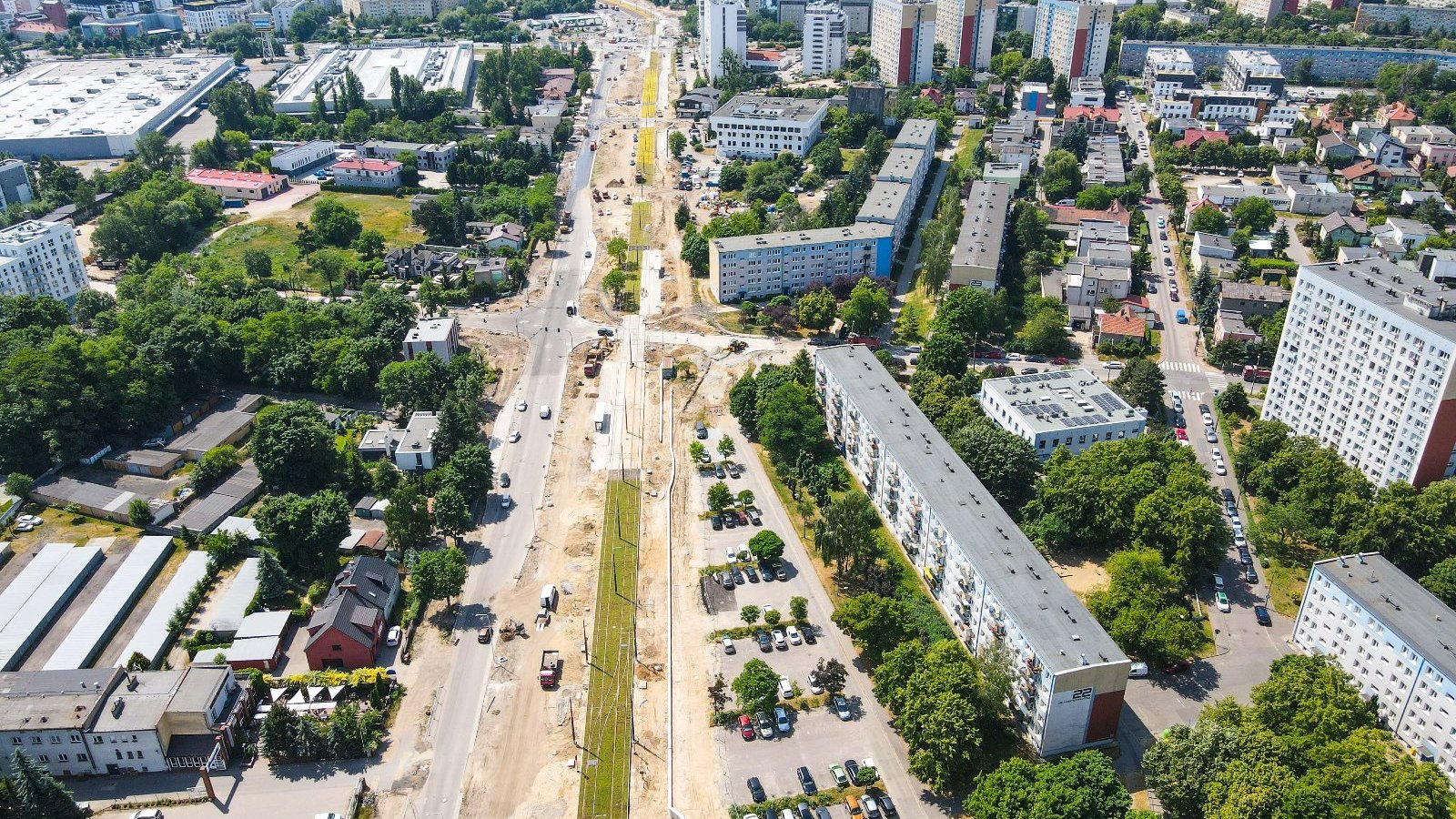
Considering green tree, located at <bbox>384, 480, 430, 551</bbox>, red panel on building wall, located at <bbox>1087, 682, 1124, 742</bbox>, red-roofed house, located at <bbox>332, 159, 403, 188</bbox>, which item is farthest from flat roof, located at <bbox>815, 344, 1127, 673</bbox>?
red-roofed house, located at <bbox>332, 159, 403, 188</bbox>

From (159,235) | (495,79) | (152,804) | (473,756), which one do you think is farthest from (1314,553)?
(495,79)

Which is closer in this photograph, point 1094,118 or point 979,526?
point 979,526

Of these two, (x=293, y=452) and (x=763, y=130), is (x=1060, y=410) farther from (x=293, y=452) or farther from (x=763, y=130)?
(x=763, y=130)

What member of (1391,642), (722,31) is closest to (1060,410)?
(1391,642)

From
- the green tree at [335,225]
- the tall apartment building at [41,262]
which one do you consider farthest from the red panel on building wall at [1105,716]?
the green tree at [335,225]

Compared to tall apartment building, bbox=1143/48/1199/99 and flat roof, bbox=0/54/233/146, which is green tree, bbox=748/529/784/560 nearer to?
tall apartment building, bbox=1143/48/1199/99
